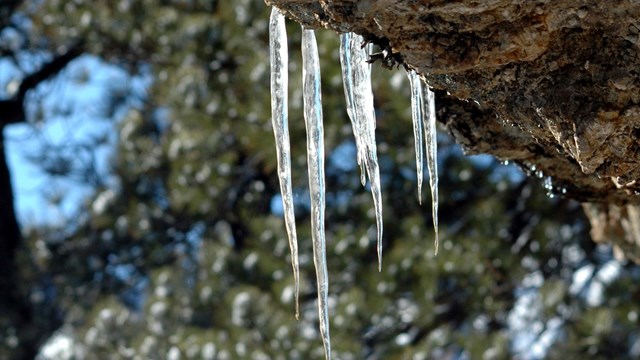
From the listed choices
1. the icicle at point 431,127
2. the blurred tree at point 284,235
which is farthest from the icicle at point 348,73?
the blurred tree at point 284,235

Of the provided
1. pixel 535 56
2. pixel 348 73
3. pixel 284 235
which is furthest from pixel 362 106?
pixel 284 235

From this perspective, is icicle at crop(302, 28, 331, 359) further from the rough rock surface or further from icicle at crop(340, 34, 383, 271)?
the rough rock surface

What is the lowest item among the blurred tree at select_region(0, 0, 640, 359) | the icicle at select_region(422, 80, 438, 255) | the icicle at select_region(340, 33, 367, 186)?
the blurred tree at select_region(0, 0, 640, 359)

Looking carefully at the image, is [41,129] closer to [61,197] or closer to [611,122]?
[61,197]

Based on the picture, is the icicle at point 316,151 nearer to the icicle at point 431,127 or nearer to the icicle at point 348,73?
the icicle at point 348,73

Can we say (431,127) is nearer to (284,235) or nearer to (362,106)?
(362,106)

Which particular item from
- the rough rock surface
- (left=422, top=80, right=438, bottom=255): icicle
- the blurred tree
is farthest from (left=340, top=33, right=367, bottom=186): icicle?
the blurred tree
